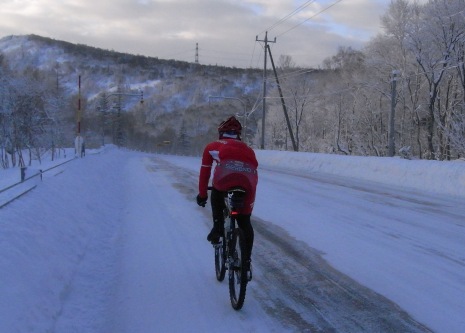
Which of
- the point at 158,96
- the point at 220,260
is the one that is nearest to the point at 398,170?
the point at 220,260

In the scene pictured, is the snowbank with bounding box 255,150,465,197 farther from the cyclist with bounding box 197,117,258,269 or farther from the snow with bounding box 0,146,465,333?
the cyclist with bounding box 197,117,258,269

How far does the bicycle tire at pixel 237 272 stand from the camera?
4.54 meters

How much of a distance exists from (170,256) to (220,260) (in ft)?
4.31

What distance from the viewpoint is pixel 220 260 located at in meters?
5.48

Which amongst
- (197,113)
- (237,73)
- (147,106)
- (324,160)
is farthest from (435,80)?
(237,73)

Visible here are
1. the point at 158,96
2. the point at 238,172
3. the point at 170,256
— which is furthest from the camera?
the point at 158,96

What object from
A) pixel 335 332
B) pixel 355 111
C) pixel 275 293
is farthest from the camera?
pixel 355 111

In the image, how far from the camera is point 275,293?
5098 millimetres

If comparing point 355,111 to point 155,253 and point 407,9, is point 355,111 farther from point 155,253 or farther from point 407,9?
point 155,253

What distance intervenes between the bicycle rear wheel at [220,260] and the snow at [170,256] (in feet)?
0.53

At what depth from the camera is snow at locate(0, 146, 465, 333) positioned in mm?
4363

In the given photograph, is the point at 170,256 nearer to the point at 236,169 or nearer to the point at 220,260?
the point at 220,260

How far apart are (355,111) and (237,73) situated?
138m

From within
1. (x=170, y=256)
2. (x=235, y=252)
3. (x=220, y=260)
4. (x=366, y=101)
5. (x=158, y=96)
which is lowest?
(x=170, y=256)
